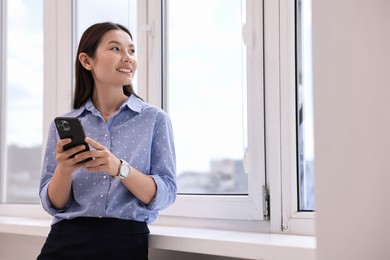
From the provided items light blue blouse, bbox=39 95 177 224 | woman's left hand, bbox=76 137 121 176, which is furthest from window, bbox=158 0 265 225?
woman's left hand, bbox=76 137 121 176

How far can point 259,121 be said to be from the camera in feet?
5.79

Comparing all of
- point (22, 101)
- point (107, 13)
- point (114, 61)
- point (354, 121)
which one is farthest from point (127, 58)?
point (22, 101)

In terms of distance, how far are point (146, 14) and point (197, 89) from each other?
38cm

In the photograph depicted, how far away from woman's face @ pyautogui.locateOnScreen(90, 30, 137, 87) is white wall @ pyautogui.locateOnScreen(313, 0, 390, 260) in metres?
0.86

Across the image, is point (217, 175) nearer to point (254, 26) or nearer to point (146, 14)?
point (254, 26)

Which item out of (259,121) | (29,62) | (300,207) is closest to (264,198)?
(300,207)

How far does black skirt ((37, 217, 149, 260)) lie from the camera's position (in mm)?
1557

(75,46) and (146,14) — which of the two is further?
(75,46)

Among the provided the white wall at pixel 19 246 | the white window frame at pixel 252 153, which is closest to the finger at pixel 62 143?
the white window frame at pixel 252 153

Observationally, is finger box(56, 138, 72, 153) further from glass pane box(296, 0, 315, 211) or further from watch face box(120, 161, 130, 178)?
glass pane box(296, 0, 315, 211)

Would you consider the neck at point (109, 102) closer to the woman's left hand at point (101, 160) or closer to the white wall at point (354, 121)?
the woman's left hand at point (101, 160)

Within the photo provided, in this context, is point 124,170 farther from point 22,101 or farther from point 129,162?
point 22,101

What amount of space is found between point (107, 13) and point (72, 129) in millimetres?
1060

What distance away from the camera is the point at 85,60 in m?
1.77
